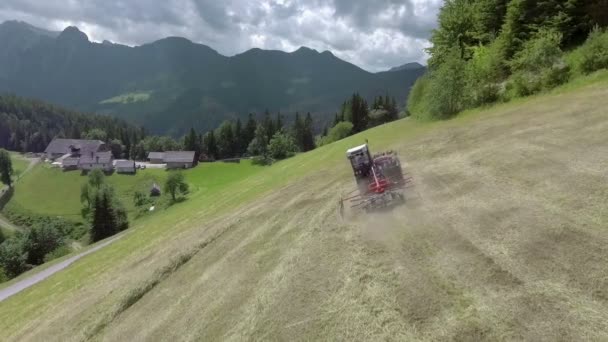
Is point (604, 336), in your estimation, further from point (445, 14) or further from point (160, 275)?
point (445, 14)

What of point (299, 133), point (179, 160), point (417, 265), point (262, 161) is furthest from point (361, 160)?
point (179, 160)

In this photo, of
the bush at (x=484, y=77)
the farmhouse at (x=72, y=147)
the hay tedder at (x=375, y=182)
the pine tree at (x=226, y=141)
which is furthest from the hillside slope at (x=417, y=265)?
the farmhouse at (x=72, y=147)

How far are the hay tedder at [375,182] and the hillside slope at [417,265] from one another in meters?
1.09

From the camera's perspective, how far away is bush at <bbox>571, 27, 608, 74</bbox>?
106ft

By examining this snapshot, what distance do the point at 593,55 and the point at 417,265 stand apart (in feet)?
101

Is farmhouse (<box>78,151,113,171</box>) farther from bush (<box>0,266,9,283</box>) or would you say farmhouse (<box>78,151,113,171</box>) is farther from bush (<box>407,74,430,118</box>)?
bush (<box>407,74,430,118</box>)

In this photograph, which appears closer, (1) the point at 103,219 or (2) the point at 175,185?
(1) the point at 103,219

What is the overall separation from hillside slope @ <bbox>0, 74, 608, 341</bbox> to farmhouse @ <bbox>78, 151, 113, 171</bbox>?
Result: 124 m

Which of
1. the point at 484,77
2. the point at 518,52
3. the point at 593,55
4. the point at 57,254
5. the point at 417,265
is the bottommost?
the point at 57,254

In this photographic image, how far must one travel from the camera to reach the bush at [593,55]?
106 feet

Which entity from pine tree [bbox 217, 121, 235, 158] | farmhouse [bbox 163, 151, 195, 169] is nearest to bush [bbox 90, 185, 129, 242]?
farmhouse [bbox 163, 151, 195, 169]

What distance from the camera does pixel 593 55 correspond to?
3281 centimetres

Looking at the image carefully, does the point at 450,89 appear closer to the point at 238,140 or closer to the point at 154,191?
the point at 154,191

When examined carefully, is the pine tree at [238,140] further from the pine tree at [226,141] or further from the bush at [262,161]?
the bush at [262,161]
